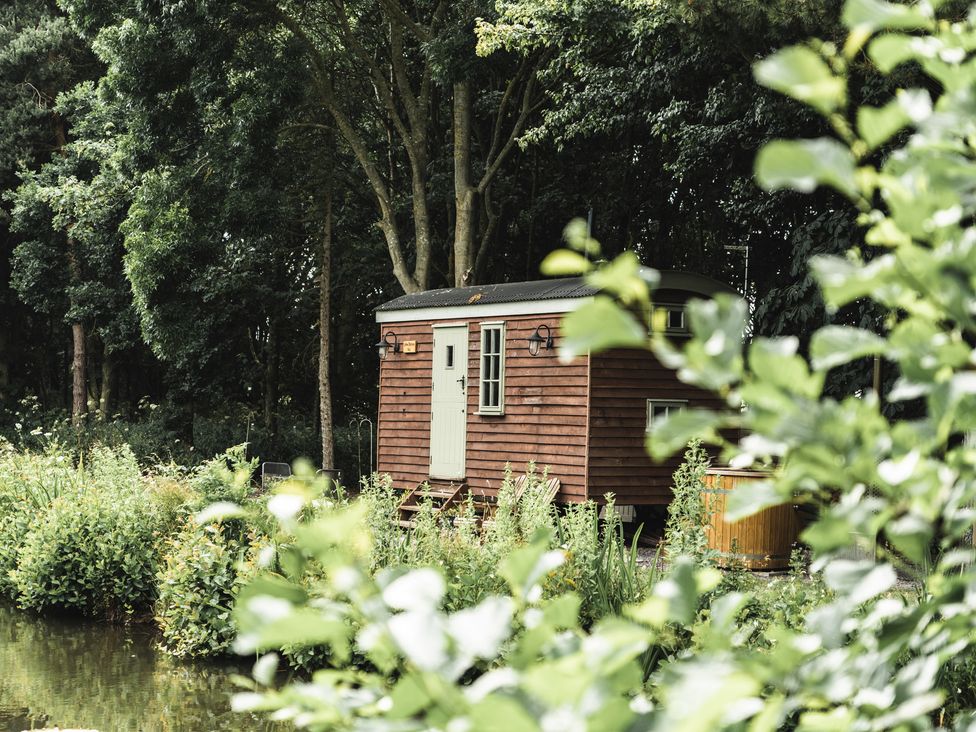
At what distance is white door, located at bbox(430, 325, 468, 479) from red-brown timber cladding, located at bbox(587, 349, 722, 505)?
1.91 metres

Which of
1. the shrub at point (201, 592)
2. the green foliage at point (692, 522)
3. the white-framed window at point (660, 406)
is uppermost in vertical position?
the white-framed window at point (660, 406)

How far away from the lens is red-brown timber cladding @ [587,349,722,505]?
11.7 metres

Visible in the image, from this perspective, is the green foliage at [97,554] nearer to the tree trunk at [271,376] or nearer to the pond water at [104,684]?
the pond water at [104,684]

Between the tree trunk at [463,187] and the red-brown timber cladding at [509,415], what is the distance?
324cm

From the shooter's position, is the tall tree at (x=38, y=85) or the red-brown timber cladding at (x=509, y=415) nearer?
the red-brown timber cladding at (x=509, y=415)

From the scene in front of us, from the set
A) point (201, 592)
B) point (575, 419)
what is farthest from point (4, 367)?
point (201, 592)

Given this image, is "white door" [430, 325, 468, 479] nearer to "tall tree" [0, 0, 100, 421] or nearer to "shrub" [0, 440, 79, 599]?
"shrub" [0, 440, 79, 599]

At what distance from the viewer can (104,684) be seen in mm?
7023

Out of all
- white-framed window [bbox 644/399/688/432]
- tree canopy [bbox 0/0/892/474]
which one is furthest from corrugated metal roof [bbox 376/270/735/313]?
white-framed window [bbox 644/399/688/432]

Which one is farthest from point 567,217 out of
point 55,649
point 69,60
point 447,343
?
point 55,649

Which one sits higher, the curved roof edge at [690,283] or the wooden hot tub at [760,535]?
the curved roof edge at [690,283]

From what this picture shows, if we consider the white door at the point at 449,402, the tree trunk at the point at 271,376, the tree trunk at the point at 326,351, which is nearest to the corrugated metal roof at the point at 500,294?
the white door at the point at 449,402

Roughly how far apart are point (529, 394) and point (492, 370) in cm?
67

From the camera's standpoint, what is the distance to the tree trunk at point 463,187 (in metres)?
17.2
